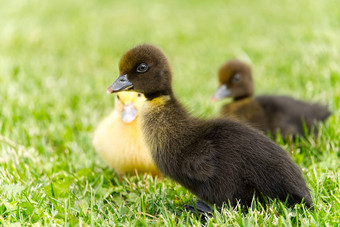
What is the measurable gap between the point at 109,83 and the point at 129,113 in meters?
3.01

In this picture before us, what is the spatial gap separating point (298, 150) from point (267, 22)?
25.6 feet

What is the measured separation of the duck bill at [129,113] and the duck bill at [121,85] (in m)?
0.52

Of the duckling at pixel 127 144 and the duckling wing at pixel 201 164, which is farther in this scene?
the duckling at pixel 127 144

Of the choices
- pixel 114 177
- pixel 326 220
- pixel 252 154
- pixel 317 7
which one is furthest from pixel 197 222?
pixel 317 7

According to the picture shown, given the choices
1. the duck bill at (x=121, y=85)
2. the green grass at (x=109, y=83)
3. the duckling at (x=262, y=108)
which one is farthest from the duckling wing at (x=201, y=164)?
the duckling at (x=262, y=108)

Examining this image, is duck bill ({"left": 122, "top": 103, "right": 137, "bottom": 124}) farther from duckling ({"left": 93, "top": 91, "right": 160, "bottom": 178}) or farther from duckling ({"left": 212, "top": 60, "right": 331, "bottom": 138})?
duckling ({"left": 212, "top": 60, "right": 331, "bottom": 138})

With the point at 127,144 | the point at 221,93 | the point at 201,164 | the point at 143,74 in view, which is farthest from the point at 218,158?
the point at 221,93

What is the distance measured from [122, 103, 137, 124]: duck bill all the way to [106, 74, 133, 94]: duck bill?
0.52 metres

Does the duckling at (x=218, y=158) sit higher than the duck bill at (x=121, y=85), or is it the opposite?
the duck bill at (x=121, y=85)

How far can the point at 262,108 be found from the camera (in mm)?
4617

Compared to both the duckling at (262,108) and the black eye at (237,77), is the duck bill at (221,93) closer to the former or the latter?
the duckling at (262,108)

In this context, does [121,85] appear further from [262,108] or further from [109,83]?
[109,83]

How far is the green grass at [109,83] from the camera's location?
275 cm

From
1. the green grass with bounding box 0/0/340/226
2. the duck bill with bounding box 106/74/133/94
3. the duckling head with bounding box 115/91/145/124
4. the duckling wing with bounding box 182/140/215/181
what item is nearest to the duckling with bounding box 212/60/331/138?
the green grass with bounding box 0/0/340/226
